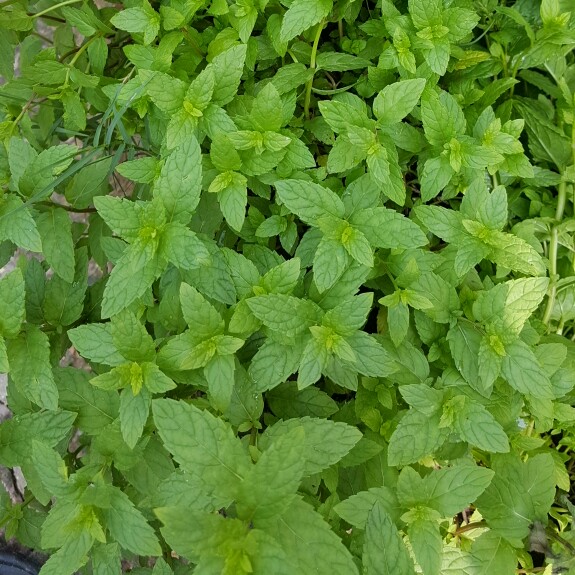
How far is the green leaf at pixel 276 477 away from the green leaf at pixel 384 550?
0.37m

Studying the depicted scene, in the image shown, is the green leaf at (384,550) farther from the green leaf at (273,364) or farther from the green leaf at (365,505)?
the green leaf at (273,364)

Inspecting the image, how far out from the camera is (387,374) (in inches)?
59.3

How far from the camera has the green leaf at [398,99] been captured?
150 centimetres

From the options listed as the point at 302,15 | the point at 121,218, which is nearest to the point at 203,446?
the point at 121,218

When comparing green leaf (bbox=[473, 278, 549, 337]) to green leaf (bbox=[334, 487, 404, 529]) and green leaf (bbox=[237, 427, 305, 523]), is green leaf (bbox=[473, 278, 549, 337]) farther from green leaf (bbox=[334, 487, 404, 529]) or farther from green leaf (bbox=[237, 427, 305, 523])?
green leaf (bbox=[237, 427, 305, 523])

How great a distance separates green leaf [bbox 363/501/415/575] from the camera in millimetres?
1401

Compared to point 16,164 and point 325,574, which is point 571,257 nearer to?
point 325,574

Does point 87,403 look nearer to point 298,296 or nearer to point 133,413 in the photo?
point 133,413

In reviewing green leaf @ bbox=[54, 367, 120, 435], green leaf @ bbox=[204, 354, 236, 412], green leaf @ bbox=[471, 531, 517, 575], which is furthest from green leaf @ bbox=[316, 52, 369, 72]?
green leaf @ bbox=[471, 531, 517, 575]

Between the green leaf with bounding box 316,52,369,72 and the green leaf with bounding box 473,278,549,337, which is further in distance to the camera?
the green leaf with bounding box 316,52,369,72

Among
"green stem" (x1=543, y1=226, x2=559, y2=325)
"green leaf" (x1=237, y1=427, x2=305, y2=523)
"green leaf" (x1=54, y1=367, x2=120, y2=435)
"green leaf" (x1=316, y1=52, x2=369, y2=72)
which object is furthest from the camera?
"green stem" (x1=543, y1=226, x2=559, y2=325)

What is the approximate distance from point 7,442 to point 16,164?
31.5 inches

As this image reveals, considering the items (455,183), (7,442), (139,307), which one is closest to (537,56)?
(455,183)

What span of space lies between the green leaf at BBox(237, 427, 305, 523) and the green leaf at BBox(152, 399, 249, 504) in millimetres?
46
